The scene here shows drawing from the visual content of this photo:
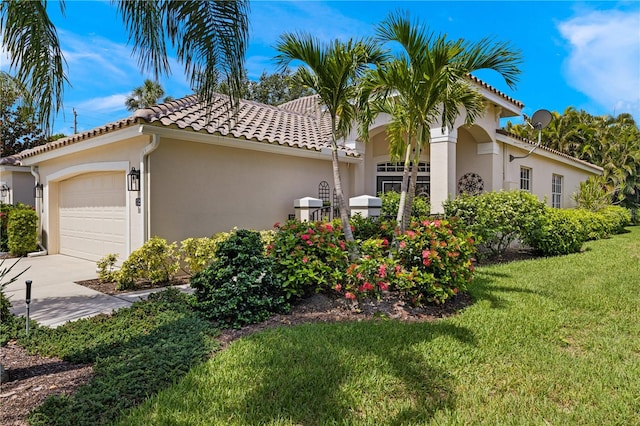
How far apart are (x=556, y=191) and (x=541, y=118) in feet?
24.8

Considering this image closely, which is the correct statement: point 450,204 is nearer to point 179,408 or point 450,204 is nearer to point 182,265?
point 182,265

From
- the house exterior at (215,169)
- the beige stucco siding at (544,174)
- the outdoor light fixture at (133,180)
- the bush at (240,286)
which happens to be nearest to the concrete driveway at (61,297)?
the house exterior at (215,169)

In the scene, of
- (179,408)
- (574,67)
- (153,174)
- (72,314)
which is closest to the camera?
(179,408)

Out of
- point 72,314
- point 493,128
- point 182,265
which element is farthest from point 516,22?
point 72,314

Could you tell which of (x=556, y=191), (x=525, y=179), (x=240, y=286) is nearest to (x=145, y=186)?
(x=240, y=286)

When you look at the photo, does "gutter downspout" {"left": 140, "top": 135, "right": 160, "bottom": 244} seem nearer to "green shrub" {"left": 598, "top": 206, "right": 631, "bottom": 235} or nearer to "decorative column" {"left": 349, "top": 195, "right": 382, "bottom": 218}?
"decorative column" {"left": 349, "top": 195, "right": 382, "bottom": 218}

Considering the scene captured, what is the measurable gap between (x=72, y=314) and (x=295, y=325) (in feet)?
12.2

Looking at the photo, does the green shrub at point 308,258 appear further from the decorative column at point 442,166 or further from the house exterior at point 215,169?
the decorative column at point 442,166

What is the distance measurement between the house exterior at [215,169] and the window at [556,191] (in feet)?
10.9

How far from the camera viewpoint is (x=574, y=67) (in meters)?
12.4

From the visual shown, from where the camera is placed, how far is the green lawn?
3.12 metres

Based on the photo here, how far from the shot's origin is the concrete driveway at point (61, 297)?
6098 mm

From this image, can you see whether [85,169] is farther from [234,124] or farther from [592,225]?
[592,225]

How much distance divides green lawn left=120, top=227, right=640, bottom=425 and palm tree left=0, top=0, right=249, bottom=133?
297 centimetres
